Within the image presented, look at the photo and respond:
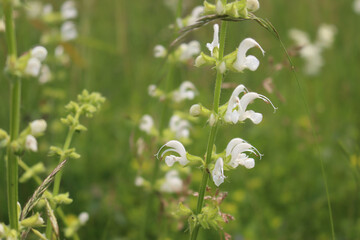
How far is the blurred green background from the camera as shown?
3559mm

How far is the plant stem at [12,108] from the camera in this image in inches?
55.9

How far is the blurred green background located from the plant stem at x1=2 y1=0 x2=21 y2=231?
1029 millimetres

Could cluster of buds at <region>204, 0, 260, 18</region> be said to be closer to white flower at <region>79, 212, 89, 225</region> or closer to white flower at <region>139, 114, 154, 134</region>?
white flower at <region>79, 212, 89, 225</region>

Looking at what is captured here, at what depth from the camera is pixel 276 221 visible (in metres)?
3.83

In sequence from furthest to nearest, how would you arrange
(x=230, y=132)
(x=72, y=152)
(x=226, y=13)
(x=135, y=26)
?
(x=135, y=26), (x=230, y=132), (x=72, y=152), (x=226, y=13)

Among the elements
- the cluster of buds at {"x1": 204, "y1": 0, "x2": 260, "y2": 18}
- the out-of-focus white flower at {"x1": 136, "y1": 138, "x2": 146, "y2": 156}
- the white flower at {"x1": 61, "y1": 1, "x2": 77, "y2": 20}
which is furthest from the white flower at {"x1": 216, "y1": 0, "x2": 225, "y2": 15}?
the white flower at {"x1": 61, "y1": 1, "x2": 77, "y2": 20}

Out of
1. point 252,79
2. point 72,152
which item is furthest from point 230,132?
point 72,152

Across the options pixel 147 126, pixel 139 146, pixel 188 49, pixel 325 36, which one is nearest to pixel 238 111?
pixel 139 146

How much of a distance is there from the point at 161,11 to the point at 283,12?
1.79 meters

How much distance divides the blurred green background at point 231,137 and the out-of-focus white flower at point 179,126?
20cm

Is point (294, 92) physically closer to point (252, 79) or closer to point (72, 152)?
point (252, 79)

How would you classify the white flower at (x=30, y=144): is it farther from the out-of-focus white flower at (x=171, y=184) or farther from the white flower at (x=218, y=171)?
the out-of-focus white flower at (x=171, y=184)

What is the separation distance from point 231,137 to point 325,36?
2742 millimetres

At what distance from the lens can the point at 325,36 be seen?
644 cm
